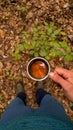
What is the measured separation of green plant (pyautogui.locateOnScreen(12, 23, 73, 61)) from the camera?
3.04m

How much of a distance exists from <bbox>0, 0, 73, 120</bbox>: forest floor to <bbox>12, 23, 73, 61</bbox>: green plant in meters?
0.06

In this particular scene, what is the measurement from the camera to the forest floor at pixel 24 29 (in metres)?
2.98

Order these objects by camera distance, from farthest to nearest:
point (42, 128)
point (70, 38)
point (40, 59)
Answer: point (70, 38) → point (40, 59) → point (42, 128)

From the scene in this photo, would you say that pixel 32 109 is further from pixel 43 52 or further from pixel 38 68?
pixel 43 52

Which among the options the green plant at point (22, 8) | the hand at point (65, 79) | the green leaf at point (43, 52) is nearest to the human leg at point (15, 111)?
the hand at point (65, 79)

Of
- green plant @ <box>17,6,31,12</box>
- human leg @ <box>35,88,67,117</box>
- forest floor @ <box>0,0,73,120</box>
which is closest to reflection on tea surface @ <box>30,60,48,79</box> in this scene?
forest floor @ <box>0,0,73,120</box>

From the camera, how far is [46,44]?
10.1ft

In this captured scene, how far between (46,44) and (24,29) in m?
0.33

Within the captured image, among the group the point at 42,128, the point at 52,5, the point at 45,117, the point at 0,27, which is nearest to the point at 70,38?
the point at 52,5

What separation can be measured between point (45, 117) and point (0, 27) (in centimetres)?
164

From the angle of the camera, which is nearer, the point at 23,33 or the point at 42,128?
the point at 42,128

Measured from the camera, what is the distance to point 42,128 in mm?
1609

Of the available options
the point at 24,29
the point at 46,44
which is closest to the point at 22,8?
the point at 24,29

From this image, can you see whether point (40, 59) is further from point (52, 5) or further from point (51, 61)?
point (52, 5)
